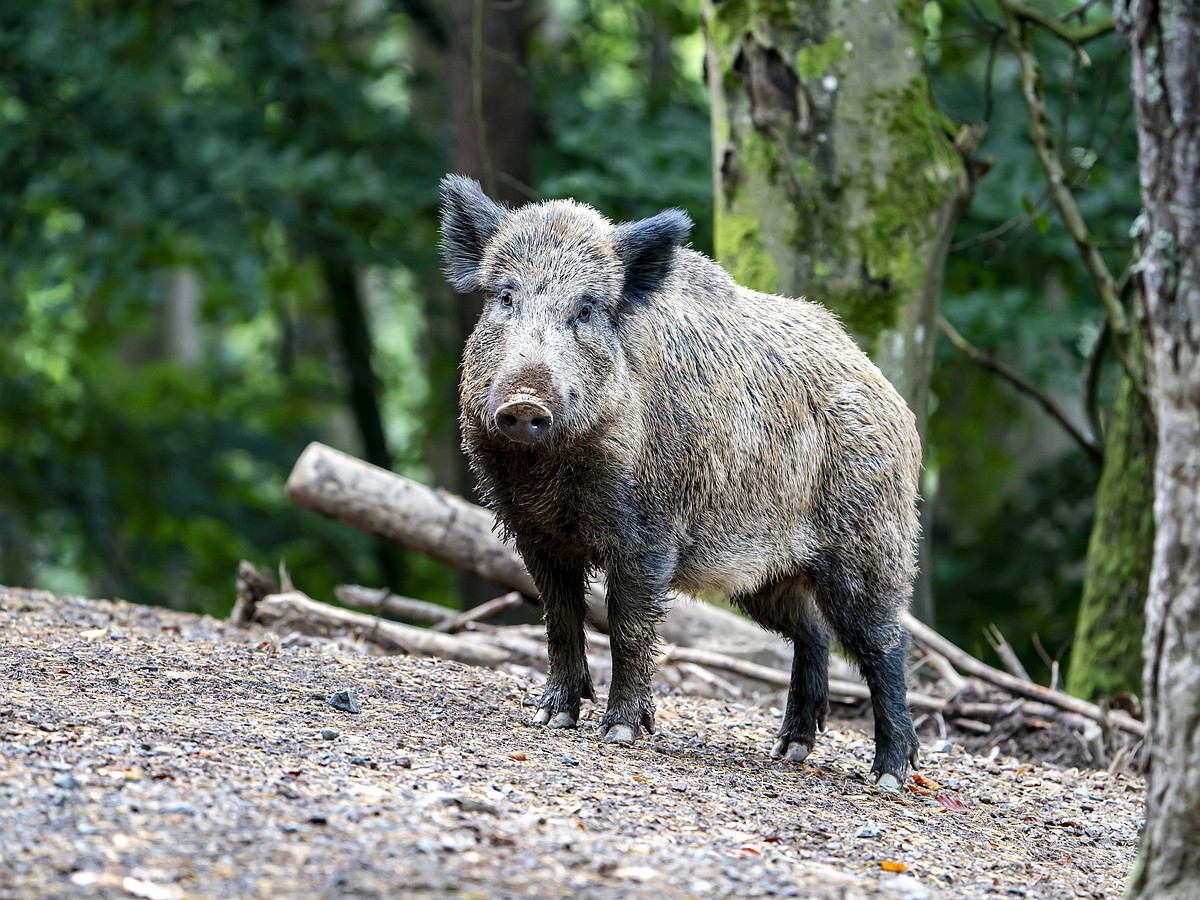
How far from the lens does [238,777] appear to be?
13.5ft

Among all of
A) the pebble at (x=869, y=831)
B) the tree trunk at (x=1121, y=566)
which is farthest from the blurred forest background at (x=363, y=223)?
the pebble at (x=869, y=831)

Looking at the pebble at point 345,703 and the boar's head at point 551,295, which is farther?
the pebble at point 345,703

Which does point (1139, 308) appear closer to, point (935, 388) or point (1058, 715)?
point (1058, 715)

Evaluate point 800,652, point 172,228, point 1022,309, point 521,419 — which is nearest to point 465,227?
point 521,419

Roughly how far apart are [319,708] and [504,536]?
1.03 m

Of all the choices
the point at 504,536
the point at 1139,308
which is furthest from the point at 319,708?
the point at 1139,308

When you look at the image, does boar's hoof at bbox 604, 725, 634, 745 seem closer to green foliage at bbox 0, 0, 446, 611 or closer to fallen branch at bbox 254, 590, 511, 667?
fallen branch at bbox 254, 590, 511, 667

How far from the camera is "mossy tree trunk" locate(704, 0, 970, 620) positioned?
7.46 metres

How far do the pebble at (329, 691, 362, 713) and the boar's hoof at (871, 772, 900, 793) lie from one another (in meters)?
2.10

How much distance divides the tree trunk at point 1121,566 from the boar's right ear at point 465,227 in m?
4.51

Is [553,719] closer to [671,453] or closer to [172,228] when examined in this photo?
[671,453]

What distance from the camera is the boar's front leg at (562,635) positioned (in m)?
5.74

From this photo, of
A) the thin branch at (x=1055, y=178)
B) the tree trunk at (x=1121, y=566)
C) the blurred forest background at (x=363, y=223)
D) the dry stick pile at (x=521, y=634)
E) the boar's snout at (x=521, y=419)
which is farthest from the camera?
the blurred forest background at (x=363, y=223)

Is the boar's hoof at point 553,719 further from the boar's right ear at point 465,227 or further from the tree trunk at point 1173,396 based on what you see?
the tree trunk at point 1173,396
